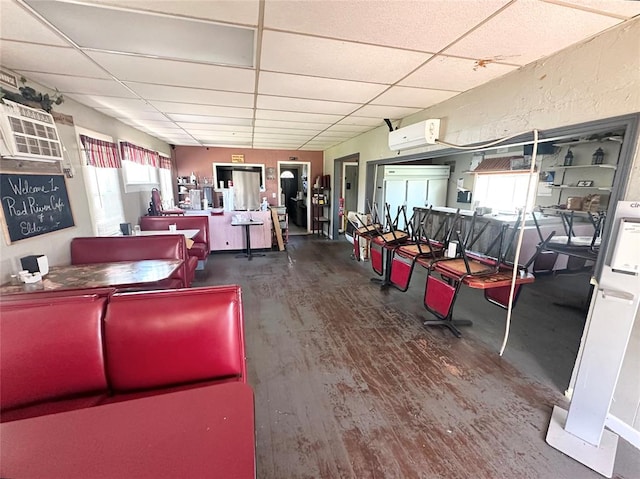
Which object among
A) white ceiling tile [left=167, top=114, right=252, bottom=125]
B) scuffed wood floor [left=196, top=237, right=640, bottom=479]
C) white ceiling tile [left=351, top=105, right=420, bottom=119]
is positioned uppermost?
white ceiling tile [left=351, top=105, right=420, bottom=119]

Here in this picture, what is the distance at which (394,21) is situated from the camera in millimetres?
1493

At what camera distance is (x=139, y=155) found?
15.0 feet

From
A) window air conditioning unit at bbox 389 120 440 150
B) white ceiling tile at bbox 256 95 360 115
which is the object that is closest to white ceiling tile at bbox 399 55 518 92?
window air conditioning unit at bbox 389 120 440 150

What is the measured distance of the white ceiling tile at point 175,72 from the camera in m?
2.01

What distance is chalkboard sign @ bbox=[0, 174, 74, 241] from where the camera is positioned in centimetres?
211

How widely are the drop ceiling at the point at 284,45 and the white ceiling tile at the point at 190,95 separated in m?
0.01

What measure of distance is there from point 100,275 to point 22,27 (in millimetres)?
1704

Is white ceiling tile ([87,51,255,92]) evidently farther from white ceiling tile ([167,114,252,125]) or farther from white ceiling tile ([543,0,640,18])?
white ceiling tile ([543,0,640,18])

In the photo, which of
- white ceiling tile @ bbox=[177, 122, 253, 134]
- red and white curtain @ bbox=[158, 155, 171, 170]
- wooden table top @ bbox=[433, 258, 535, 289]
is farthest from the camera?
red and white curtain @ bbox=[158, 155, 171, 170]

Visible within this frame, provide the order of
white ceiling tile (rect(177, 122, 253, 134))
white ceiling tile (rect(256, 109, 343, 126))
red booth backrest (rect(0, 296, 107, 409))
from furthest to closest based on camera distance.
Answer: white ceiling tile (rect(177, 122, 253, 134)) < white ceiling tile (rect(256, 109, 343, 126)) < red booth backrest (rect(0, 296, 107, 409))

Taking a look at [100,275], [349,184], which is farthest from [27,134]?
[349,184]

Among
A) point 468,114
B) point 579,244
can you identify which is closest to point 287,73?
point 468,114

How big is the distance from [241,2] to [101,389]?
79.6 inches

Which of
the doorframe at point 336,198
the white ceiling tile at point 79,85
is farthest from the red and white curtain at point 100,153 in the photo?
the doorframe at point 336,198
